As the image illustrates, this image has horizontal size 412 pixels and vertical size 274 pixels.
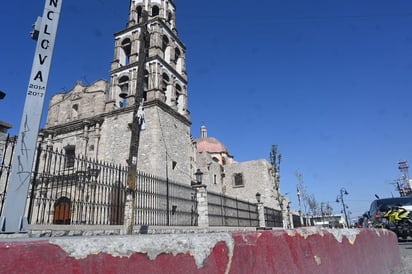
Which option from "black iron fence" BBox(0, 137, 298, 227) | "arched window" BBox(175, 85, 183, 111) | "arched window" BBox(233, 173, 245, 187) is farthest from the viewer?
"arched window" BBox(233, 173, 245, 187)

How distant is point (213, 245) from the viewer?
1.47 m

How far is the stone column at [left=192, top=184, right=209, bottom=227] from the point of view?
36.7 feet

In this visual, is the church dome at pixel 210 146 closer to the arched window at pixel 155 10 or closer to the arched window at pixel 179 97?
the arched window at pixel 179 97

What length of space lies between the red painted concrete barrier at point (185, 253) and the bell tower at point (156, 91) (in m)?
12.0

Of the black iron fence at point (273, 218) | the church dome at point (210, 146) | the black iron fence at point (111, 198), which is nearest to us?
the black iron fence at point (111, 198)

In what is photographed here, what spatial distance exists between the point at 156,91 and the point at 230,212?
28.2 ft

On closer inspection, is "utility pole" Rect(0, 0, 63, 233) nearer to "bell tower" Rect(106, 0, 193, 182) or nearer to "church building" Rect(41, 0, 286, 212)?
"church building" Rect(41, 0, 286, 212)

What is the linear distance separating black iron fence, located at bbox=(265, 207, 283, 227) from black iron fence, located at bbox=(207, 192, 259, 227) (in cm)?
178

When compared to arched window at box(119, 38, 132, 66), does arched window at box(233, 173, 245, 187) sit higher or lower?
lower

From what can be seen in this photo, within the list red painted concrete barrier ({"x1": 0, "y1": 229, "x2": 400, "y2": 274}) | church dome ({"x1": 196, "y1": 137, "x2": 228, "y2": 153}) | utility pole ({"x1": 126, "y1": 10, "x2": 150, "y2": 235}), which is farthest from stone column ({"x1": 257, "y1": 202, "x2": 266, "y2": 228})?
church dome ({"x1": 196, "y1": 137, "x2": 228, "y2": 153})

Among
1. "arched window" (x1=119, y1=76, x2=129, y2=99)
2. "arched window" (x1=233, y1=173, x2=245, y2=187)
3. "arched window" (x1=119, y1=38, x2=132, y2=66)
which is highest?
"arched window" (x1=119, y1=38, x2=132, y2=66)

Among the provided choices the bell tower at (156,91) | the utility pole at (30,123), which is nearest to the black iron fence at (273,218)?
the bell tower at (156,91)

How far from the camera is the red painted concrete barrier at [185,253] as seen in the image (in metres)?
0.83

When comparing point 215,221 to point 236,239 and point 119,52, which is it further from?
point 119,52
